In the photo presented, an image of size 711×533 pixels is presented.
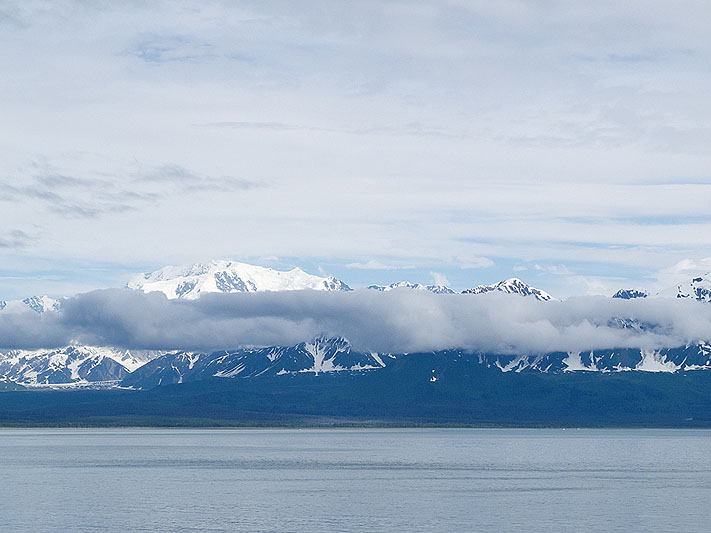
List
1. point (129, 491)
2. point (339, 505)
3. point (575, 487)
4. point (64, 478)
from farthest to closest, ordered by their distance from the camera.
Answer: point (64, 478), point (575, 487), point (129, 491), point (339, 505)

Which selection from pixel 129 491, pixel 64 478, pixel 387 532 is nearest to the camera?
pixel 387 532

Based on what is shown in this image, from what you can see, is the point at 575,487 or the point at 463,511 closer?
the point at 463,511

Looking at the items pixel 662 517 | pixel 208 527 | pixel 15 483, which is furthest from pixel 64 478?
pixel 662 517

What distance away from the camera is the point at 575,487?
16875cm

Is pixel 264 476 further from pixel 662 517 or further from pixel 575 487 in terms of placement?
pixel 662 517

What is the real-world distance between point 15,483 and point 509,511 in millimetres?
83796

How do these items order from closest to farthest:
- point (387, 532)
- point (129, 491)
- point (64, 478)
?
point (387, 532) < point (129, 491) < point (64, 478)

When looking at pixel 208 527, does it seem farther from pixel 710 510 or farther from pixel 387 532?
pixel 710 510

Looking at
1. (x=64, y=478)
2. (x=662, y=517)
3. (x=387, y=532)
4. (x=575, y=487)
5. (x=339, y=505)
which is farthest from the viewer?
(x=64, y=478)

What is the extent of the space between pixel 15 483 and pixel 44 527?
198 ft

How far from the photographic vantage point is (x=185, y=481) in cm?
17725

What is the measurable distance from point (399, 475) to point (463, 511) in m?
64.7

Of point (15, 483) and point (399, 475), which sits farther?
point (399, 475)

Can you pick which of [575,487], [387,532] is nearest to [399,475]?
[575,487]
